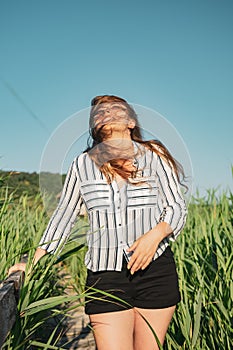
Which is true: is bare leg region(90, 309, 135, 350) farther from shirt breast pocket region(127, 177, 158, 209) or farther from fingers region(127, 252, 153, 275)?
shirt breast pocket region(127, 177, 158, 209)

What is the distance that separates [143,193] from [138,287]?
0.32 meters

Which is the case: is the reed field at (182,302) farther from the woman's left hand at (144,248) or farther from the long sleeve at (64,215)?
the woman's left hand at (144,248)

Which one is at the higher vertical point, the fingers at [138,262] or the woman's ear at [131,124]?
the woman's ear at [131,124]

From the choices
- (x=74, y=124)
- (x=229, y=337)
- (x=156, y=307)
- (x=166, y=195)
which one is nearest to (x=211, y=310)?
(x=229, y=337)

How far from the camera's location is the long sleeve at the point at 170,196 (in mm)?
1735

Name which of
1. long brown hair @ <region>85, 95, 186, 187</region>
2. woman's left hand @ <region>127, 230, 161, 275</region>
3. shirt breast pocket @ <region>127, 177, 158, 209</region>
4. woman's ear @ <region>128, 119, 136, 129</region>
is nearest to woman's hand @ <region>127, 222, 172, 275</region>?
woman's left hand @ <region>127, 230, 161, 275</region>

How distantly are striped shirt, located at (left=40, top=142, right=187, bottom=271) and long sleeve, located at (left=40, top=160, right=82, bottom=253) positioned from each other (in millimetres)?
37

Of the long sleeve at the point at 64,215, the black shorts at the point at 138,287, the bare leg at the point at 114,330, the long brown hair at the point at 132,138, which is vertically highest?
the long brown hair at the point at 132,138

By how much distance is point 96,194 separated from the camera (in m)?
1.80

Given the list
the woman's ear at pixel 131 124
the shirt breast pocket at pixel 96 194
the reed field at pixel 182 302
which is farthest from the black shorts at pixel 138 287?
the woman's ear at pixel 131 124

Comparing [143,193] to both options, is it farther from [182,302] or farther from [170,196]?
[182,302]

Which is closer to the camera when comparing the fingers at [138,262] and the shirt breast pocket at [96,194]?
the fingers at [138,262]

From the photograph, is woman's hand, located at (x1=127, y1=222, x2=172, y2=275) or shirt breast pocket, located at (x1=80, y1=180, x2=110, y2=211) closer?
woman's hand, located at (x1=127, y1=222, x2=172, y2=275)

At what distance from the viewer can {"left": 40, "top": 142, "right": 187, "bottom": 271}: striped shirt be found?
5.81 feet
